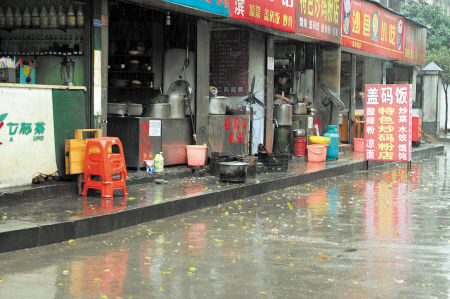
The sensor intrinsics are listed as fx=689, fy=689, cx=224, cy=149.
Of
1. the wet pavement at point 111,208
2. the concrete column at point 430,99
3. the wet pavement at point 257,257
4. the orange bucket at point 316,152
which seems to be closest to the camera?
the wet pavement at point 257,257

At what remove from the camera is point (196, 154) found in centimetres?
1427

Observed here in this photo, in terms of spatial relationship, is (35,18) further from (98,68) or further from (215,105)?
(215,105)

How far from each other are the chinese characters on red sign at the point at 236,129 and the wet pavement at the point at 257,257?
4460mm

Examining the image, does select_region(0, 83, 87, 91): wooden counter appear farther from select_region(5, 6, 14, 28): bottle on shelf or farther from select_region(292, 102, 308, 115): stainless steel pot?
select_region(292, 102, 308, 115): stainless steel pot

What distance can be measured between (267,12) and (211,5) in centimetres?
316

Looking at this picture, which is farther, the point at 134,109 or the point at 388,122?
the point at 388,122

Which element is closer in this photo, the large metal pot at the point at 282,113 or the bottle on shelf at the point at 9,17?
the bottle on shelf at the point at 9,17

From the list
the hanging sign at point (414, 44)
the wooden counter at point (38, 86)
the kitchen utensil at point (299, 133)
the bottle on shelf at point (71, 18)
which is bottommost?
the kitchen utensil at point (299, 133)

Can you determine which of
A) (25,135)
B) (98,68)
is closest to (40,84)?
(98,68)

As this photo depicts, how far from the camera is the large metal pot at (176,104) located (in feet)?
47.2

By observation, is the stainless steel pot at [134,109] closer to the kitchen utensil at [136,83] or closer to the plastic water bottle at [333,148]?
the kitchen utensil at [136,83]

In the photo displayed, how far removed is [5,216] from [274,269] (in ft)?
12.3

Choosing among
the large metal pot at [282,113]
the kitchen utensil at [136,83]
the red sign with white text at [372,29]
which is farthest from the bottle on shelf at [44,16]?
the red sign with white text at [372,29]

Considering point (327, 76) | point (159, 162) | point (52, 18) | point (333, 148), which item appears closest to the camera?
point (52, 18)
